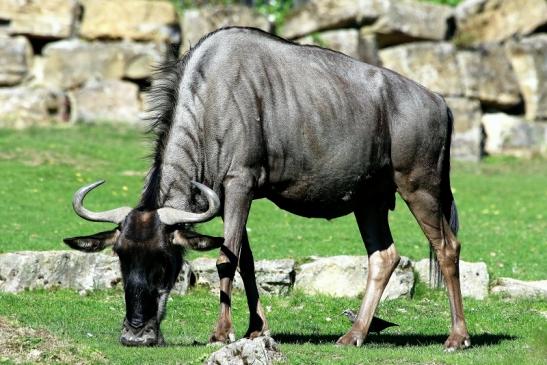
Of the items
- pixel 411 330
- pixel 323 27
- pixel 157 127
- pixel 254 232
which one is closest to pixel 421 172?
pixel 411 330

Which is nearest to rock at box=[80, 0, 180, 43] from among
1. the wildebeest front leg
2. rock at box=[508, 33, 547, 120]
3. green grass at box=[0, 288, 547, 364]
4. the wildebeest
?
rock at box=[508, 33, 547, 120]

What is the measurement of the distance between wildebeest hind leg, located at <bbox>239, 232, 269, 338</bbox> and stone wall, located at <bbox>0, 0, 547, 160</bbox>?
789 inches

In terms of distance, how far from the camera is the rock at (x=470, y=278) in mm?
15094

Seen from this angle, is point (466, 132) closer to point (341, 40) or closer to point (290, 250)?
point (341, 40)

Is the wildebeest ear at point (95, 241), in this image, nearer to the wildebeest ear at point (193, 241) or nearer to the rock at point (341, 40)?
the wildebeest ear at point (193, 241)

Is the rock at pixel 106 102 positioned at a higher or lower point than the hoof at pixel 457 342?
lower

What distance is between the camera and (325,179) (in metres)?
11.5

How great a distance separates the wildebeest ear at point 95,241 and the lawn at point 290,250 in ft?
2.51

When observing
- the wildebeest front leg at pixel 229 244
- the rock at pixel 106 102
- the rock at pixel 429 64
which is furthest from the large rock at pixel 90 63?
the wildebeest front leg at pixel 229 244

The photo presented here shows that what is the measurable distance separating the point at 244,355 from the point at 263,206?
49.1 ft

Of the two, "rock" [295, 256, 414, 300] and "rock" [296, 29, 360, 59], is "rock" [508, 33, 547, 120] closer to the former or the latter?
"rock" [296, 29, 360, 59]

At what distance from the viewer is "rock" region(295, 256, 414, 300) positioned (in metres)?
14.8

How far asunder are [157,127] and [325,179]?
166cm

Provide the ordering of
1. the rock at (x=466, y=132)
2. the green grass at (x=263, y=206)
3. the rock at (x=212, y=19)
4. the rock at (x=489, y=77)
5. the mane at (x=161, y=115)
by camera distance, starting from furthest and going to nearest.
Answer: the rock at (x=489, y=77), the rock at (x=212, y=19), the rock at (x=466, y=132), the green grass at (x=263, y=206), the mane at (x=161, y=115)
